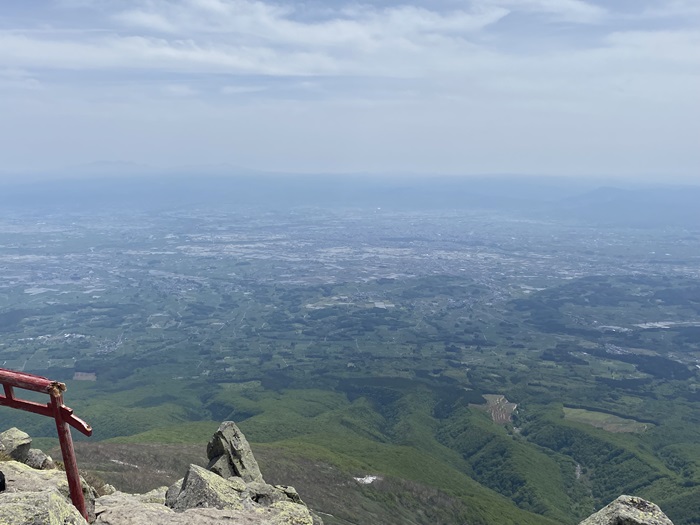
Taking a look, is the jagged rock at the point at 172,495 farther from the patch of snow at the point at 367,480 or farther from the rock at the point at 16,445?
the patch of snow at the point at 367,480

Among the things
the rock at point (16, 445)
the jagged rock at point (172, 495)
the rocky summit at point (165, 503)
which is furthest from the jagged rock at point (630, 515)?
the rock at point (16, 445)

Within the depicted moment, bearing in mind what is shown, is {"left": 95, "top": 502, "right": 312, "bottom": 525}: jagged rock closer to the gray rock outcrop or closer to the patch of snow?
the gray rock outcrop

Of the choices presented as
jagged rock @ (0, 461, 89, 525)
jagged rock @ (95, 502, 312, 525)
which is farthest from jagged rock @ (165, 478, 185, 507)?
jagged rock @ (0, 461, 89, 525)

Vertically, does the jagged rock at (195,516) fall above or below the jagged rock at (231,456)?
above

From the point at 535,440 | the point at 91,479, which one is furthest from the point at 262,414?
the point at 91,479

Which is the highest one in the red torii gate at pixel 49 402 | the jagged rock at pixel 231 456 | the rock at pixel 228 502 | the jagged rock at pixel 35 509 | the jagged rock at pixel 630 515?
the red torii gate at pixel 49 402

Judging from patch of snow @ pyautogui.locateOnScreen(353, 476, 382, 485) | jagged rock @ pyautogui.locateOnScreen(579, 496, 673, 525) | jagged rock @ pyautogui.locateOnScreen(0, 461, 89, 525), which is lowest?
patch of snow @ pyautogui.locateOnScreen(353, 476, 382, 485)

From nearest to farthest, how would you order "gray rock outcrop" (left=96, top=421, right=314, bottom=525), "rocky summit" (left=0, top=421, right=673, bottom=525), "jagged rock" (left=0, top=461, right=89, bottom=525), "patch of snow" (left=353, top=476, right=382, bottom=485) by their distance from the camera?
"jagged rock" (left=0, top=461, right=89, bottom=525) → "rocky summit" (left=0, top=421, right=673, bottom=525) → "gray rock outcrop" (left=96, top=421, right=314, bottom=525) → "patch of snow" (left=353, top=476, right=382, bottom=485)
